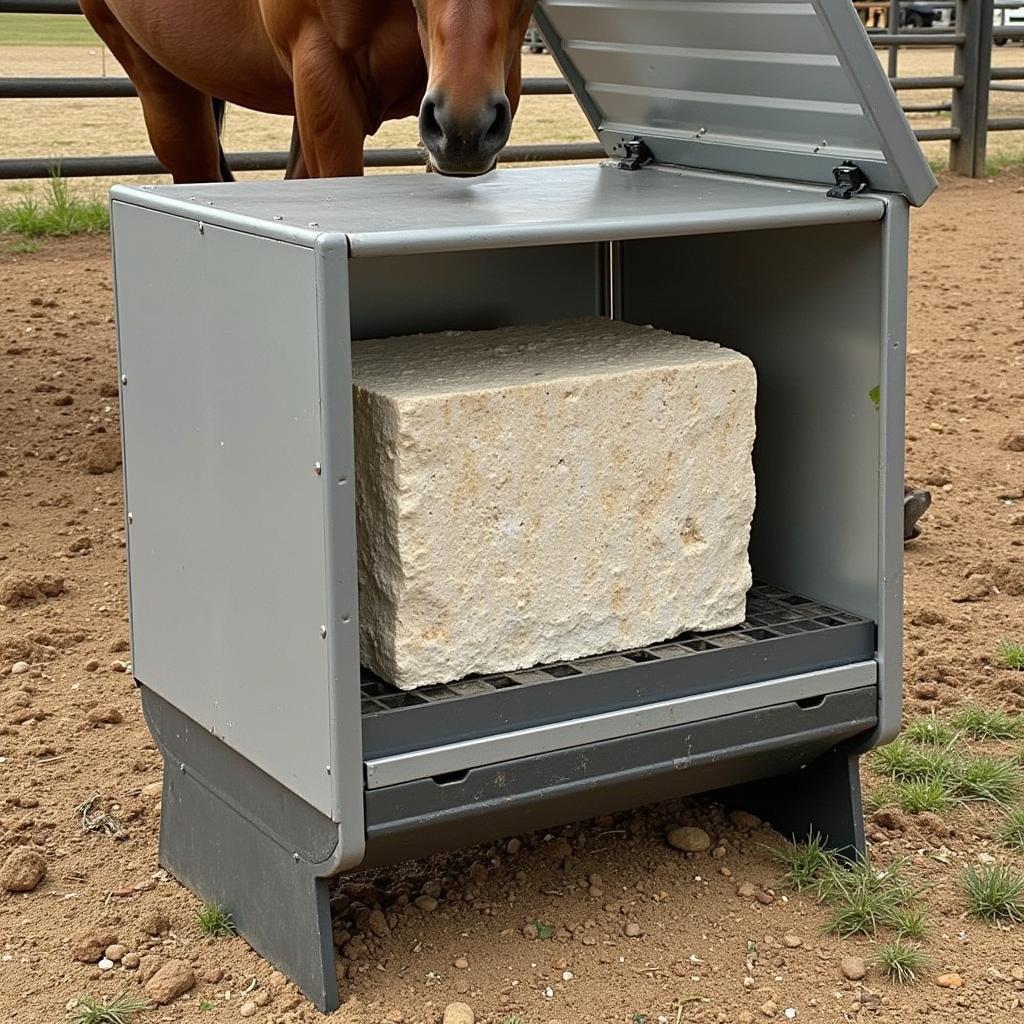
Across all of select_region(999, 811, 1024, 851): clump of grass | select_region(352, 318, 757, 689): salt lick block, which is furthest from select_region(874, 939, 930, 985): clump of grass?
select_region(352, 318, 757, 689): salt lick block

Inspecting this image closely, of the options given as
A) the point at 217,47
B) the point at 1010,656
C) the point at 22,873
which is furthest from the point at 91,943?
the point at 217,47

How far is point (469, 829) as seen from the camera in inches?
85.2

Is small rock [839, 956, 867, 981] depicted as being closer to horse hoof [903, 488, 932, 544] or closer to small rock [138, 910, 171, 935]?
small rock [138, 910, 171, 935]

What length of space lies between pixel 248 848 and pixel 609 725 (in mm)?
548

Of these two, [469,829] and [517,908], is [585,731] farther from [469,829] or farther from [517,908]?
[517,908]

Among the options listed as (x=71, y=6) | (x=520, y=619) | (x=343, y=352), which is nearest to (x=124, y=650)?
(x=520, y=619)

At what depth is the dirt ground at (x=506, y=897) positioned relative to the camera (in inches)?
83.7

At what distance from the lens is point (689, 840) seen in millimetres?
2539

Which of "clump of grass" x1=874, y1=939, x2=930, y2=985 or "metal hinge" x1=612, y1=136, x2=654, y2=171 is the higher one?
"metal hinge" x1=612, y1=136, x2=654, y2=171

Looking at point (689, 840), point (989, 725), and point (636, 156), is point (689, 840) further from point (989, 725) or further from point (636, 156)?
point (636, 156)

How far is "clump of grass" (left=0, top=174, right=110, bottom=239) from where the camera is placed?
7633mm

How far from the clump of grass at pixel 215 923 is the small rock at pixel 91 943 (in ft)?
0.40

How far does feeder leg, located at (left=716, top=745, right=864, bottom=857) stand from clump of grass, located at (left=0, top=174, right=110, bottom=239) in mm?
5884

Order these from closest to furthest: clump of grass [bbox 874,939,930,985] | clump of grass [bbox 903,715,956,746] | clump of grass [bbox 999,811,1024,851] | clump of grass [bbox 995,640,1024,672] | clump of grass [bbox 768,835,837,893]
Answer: clump of grass [bbox 874,939,930,985] → clump of grass [bbox 768,835,837,893] → clump of grass [bbox 999,811,1024,851] → clump of grass [bbox 903,715,956,746] → clump of grass [bbox 995,640,1024,672]
